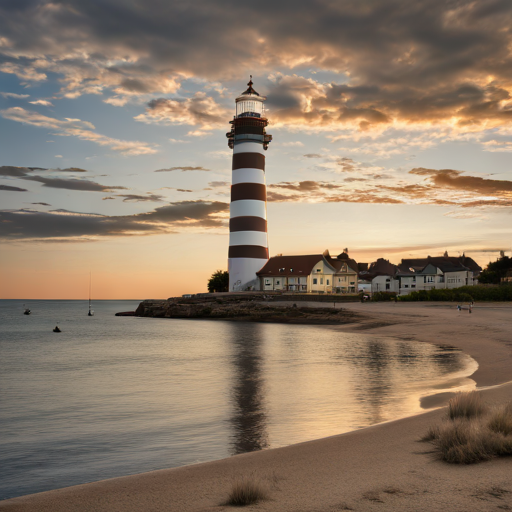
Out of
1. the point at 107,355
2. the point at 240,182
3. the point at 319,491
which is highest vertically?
the point at 240,182

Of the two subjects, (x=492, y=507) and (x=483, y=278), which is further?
(x=483, y=278)

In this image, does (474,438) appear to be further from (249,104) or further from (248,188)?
(249,104)

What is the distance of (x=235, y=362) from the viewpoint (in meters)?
25.5

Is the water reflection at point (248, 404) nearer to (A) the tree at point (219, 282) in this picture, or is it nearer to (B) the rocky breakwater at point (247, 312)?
(B) the rocky breakwater at point (247, 312)

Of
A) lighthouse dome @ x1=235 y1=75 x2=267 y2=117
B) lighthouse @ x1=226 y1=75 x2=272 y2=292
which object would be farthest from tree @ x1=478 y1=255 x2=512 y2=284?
lighthouse dome @ x1=235 y1=75 x2=267 y2=117

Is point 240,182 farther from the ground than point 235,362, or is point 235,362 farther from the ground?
point 240,182

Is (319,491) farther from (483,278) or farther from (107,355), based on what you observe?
(483,278)

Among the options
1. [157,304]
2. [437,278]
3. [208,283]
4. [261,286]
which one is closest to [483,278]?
[437,278]

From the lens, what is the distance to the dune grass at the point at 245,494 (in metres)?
5.37

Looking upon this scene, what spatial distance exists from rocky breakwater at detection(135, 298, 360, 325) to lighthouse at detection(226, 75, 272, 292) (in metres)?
6.63

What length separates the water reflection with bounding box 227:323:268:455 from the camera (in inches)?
397

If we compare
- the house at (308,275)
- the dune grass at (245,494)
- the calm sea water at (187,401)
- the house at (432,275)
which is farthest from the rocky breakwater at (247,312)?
the dune grass at (245,494)

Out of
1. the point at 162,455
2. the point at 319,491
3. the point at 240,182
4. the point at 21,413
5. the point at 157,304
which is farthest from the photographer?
the point at 157,304

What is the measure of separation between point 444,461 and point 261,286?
7018 cm
